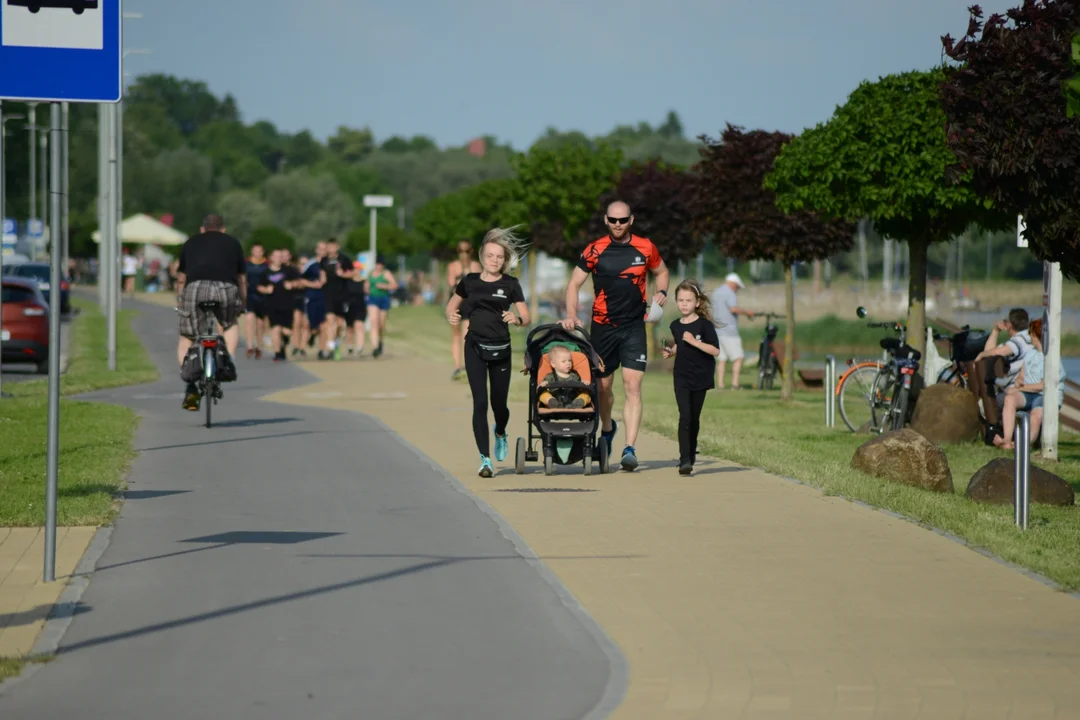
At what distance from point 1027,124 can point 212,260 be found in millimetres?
8185

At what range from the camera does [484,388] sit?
12.6 metres

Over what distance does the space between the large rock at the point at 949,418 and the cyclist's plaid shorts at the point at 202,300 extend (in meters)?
6.70

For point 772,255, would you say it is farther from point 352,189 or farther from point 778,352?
point 352,189

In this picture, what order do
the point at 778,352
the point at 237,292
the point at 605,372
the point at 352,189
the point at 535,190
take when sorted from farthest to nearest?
the point at 352,189 < the point at 535,190 < the point at 778,352 < the point at 237,292 < the point at 605,372

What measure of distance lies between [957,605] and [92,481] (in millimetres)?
6159

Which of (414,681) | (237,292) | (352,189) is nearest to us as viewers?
A: (414,681)

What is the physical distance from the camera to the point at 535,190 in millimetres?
48812

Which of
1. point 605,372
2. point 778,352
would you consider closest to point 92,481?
point 605,372

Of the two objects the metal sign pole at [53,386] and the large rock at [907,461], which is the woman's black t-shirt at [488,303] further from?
the metal sign pole at [53,386]

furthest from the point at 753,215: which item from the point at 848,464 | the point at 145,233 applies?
the point at 145,233

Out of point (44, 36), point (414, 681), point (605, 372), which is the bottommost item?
point (414, 681)

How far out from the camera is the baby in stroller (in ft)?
41.1

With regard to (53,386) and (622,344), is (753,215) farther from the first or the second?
(53,386)

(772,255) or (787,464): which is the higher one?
(772,255)
